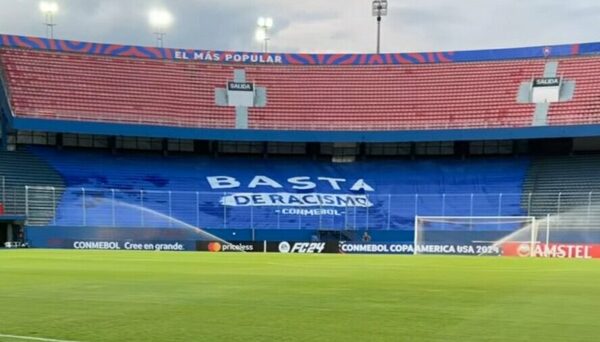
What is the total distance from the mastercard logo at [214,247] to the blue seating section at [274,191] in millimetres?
2616

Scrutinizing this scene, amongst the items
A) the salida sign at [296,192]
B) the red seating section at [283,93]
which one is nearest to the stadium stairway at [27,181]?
the red seating section at [283,93]

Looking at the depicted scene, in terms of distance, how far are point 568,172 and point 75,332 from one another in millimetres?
42419

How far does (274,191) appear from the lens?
45.3 meters

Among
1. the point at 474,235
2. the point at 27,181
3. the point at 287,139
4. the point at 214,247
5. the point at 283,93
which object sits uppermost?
the point at 283,93

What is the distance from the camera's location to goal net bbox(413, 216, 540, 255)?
3419cm

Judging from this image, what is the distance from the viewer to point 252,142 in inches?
1959

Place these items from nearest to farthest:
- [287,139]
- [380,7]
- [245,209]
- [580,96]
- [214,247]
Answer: [214,247], [245,209], [580,96], [287,139], [380,7]

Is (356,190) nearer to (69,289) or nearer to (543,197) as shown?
(543,197)

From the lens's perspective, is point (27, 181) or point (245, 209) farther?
point (245, 209)

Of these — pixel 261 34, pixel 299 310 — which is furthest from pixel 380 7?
pixel 299 310

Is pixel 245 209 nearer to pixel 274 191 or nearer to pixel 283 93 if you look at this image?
pixel 274 191

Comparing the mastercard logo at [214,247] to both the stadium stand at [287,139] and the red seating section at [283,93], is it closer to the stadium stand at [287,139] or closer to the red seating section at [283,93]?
the stadium stand at [287,139]

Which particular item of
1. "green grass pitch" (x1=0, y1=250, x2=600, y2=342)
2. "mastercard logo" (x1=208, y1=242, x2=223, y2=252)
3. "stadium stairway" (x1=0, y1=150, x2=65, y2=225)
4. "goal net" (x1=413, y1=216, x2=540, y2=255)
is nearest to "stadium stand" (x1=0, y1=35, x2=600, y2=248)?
"stadium stairway" (x1=0, y1=150, x2=65, y2=225)

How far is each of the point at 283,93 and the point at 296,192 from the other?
1017cm
